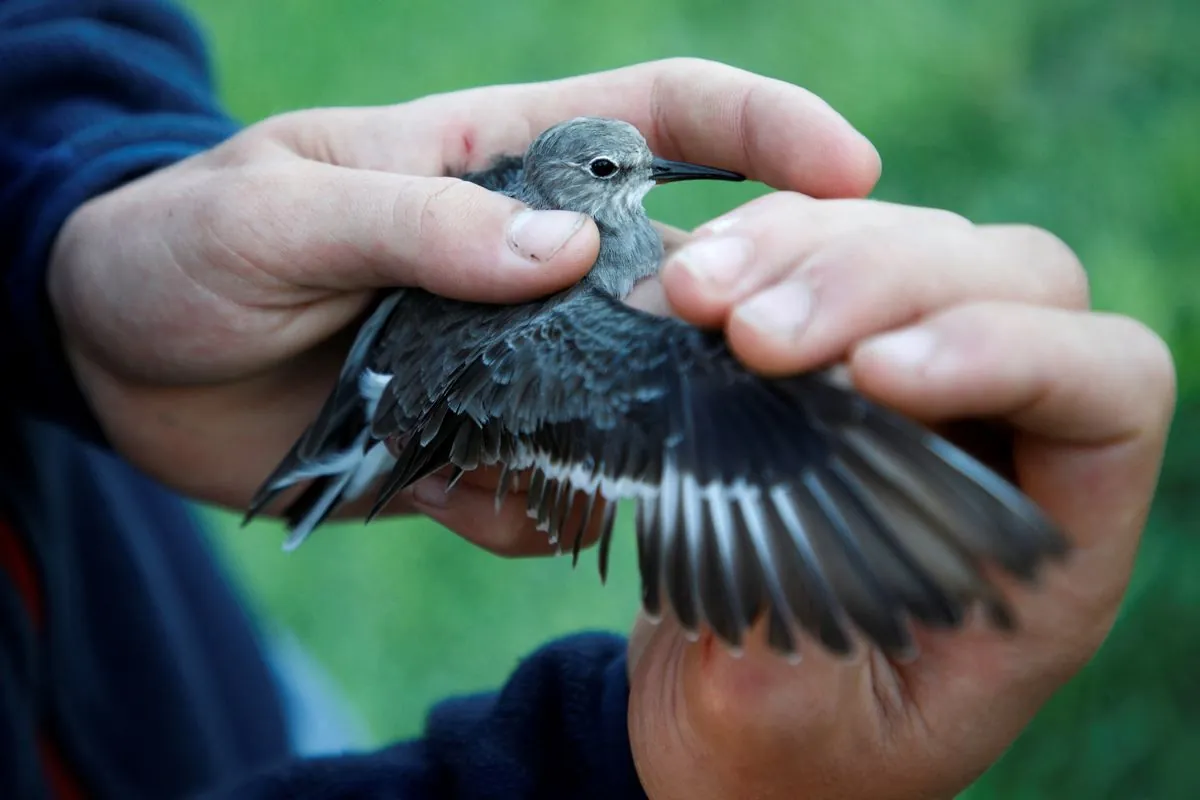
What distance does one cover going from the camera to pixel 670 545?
218cm

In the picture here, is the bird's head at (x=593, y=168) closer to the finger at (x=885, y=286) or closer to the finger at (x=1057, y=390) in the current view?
the finger at (x=885, y=286)

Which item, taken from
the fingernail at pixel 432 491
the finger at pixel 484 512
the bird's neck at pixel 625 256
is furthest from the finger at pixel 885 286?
the fingernail at pixel 432 491

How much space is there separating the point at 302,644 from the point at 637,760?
3.93 meters

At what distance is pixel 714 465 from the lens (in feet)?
7.18

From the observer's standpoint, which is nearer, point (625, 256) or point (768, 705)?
point (768, 705)

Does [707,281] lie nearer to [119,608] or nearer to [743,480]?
[743,480]

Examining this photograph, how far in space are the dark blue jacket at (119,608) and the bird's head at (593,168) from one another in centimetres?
123

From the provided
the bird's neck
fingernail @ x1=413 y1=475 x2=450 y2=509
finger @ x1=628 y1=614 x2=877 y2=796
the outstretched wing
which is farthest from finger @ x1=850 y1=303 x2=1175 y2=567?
fingernail @ x1=413 y1=475 x2=450 y2=509

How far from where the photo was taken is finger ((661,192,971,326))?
233 cm

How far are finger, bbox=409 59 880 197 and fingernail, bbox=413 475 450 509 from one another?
39.7 inches

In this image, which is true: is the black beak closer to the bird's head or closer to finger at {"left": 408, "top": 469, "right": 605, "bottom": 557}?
the bird's head

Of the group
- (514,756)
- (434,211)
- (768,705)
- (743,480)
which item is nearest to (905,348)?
(743,480)

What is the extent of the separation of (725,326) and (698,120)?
4.85 ft

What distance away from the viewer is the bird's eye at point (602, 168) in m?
3.36
